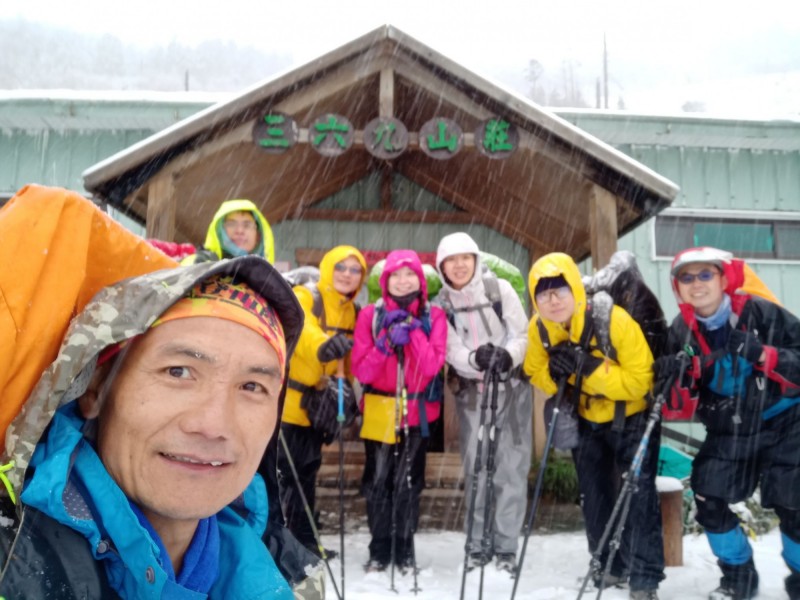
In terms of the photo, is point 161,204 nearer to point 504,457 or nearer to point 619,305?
point 504,457

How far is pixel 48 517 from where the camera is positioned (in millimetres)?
1104

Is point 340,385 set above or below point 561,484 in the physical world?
above

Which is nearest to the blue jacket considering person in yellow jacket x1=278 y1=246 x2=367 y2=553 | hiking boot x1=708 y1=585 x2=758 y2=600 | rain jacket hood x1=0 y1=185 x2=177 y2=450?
rain jacket hood x1=0 y1=185 x2=177 y2=450

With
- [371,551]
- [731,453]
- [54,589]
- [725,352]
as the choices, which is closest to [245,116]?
[371,551]

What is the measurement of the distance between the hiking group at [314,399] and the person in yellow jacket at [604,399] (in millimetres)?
16

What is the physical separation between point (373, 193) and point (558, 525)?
16.9 ft

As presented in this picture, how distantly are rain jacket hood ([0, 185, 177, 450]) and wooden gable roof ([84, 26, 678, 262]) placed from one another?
15.1 feet

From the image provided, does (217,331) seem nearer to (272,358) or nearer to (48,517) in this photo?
(272,358)

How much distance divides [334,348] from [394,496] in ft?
3.92

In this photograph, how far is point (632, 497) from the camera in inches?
160

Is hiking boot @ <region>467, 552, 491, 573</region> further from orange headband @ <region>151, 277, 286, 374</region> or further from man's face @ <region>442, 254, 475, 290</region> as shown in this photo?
orange headband @ <region>151, 277, 286, 374</region>

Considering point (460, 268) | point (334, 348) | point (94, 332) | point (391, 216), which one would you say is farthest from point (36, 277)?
point (391, 216)

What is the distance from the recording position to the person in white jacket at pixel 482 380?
4539 millimetres

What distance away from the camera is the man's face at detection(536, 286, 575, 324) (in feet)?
13.7
